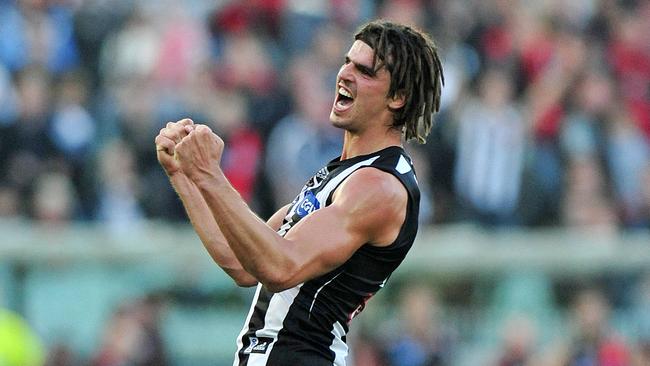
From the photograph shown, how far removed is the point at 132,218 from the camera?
40.6 feet

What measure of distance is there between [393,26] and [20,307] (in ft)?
21.3

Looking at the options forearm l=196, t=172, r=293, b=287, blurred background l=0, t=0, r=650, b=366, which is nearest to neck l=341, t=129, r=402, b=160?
forearm l=196, t=172, r=293, b=287

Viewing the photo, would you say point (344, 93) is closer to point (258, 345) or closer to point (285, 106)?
point (258, 345)

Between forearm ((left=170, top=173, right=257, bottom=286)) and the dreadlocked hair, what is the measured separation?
0.98 metres

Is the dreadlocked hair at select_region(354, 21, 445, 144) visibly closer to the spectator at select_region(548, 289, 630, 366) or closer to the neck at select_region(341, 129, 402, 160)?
the neck at select_region(341, 129, 402, 160)

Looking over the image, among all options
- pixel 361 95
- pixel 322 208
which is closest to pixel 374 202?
pixel 322 208

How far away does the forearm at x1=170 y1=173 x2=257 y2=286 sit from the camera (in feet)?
21.3

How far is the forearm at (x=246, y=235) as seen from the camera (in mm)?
5414

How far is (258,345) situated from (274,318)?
0.14 m

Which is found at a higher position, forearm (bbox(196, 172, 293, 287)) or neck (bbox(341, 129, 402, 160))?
neck (bbox(341, 129, 402, 160))

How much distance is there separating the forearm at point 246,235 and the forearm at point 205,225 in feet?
3.10

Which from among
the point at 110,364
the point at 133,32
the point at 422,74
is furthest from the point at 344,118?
the point at 133,32

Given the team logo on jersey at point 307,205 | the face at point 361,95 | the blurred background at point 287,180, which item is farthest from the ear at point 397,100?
the blurred background at point 287,180

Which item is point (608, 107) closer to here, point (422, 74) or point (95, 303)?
point (95, 303)
